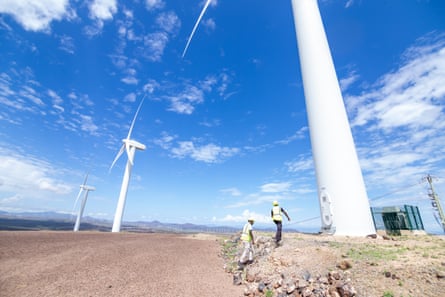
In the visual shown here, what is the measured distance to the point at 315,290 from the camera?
22.6ft

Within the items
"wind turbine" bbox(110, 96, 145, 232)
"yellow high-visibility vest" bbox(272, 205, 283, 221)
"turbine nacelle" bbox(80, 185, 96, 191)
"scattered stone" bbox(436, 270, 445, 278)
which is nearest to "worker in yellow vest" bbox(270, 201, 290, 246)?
"yellow high-visibility vest" bbox(272, 205, 283, 221)

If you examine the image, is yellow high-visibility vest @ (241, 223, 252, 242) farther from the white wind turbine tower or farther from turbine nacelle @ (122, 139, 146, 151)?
turbine nacelle @ (122, 139, 146, 151)

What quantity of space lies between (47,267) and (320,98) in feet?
60.2

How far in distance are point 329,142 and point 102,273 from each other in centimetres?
1470

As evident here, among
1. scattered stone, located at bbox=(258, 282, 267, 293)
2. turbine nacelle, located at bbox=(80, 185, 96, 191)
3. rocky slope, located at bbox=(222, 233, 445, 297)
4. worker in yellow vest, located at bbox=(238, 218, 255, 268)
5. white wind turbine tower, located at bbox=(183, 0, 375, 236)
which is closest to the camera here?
rocky slope, located at bbox=(222, 233, 445, 297)

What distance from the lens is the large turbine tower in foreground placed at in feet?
41.0

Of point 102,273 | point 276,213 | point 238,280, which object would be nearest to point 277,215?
point 276,213

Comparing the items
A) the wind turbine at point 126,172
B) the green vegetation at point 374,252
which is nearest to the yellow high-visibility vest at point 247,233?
the green vegetation at point 374,252

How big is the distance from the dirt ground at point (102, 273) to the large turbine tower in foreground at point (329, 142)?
7.72 meters

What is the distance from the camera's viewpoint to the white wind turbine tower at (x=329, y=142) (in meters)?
12.5

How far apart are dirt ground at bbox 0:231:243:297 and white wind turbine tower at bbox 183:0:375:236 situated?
7.82m

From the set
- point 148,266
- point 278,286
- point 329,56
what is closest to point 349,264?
point 278,286

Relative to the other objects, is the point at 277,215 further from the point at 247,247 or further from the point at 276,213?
the point at 247,247

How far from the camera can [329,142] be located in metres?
13.7
